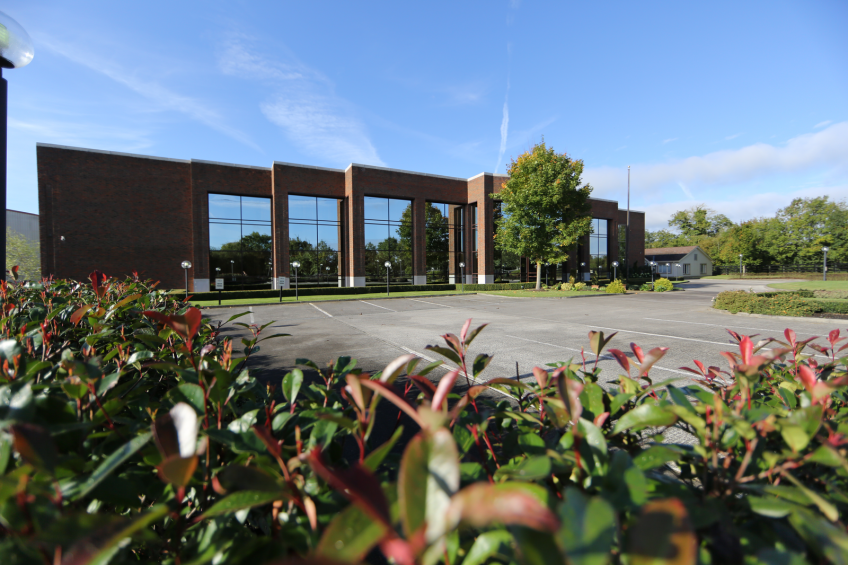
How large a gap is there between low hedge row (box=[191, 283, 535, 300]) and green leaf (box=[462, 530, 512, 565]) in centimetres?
2271

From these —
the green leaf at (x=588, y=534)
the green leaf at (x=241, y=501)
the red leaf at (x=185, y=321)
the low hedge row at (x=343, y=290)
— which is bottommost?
the low hedge row at (x=343, y=290)

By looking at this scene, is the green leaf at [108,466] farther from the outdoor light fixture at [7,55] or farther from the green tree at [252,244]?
the green tree at [252,244]

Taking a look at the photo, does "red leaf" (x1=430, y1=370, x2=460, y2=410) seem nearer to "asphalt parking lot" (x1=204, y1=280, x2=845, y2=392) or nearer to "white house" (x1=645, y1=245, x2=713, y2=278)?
"asphalt parking lot" (x1=204, y1=280, x2=845, y2=392)

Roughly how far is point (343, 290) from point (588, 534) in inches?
1059

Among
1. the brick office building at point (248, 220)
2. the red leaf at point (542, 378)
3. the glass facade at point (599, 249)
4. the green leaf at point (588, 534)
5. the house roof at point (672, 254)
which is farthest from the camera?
the house roof at point (672, 254)

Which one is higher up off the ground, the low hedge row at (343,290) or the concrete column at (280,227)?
the concrete column at (280,227)

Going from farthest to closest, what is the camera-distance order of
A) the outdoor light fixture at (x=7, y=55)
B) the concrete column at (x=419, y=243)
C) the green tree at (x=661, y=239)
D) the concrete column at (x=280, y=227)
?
the green tree at (x=661, y=239) → the concrete column at (x=419, y=243) → the concrete column at (x=280, y=227) → the outdoor light fixture at (x=7, y=55)

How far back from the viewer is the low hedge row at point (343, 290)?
23.0 m

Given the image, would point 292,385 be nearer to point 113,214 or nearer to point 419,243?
point 419,243

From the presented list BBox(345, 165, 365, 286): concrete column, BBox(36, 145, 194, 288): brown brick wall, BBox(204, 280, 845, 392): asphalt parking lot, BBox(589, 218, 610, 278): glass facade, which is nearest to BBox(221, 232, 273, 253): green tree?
BBox(36, 145, 194, 288): brown brick wall

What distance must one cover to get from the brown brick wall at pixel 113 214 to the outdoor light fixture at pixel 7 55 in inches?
973

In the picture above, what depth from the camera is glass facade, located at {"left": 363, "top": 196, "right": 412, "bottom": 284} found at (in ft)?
98.4

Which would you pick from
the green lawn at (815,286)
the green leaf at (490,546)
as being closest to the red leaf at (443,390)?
the green leaf at (490,546)

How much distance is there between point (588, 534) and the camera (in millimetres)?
410
